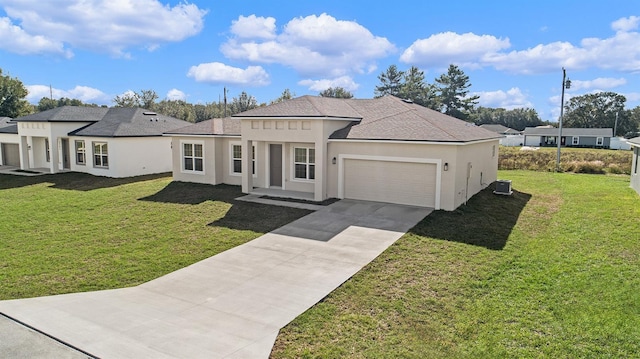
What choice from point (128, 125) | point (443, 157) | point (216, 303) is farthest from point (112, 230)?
point (128, 125)

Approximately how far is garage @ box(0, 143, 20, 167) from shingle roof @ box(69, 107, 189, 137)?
25.4 ft

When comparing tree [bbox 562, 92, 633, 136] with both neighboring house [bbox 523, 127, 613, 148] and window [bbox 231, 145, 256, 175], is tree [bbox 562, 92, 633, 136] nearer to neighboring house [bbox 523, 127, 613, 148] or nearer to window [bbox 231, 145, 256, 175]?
neighboring house [bbox 523, 127, 613, 148]

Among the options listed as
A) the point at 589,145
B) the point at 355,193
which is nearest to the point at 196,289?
the point at 355,193

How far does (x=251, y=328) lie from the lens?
6941 millimetres

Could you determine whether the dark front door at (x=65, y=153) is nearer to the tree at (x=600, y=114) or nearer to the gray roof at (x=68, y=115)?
the gray roof at (x=68, y=115)

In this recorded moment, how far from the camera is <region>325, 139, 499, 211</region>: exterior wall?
1452 cm

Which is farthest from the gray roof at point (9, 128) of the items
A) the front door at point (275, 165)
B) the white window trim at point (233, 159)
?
the front door at point (275, 165)

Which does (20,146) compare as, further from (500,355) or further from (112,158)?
(500,355)

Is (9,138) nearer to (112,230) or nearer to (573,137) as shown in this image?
(112,230)

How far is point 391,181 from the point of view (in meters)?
15.7

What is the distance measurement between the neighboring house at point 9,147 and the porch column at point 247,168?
20.4 m

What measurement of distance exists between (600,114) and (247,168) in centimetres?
8421

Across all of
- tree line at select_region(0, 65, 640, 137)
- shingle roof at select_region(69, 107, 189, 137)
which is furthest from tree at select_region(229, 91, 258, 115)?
shingle roof at select_region(69, 107, 189, 137)

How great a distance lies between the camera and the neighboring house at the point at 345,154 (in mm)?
14977
